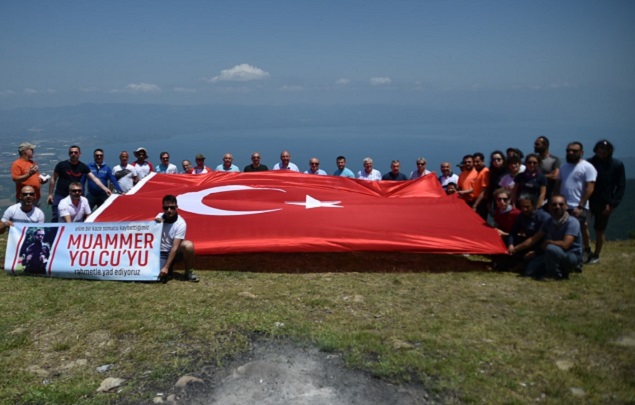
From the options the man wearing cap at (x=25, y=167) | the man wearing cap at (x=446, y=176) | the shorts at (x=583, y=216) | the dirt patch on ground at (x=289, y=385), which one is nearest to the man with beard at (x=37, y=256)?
the man wearing cap at (x=25, y=167)

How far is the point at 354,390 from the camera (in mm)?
4629

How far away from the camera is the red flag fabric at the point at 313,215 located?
342 inches

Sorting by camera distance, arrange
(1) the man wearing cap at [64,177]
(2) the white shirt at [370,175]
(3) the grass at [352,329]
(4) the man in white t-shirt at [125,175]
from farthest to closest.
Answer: (2) the white shirt at [370,175]
(4) the man in white t-shirt at [125,175]
(1) the man wearing cap at [64,177]
(3) the grass at [352,329]

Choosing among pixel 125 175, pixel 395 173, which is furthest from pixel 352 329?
pixel 125 175

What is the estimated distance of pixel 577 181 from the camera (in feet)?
29.1

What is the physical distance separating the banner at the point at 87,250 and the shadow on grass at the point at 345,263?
1259 millimetres

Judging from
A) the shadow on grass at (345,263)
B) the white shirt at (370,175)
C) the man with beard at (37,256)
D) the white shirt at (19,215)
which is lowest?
the shadow on grass at (345,263)

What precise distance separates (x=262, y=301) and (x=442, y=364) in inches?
120

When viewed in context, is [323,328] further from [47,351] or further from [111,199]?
[111,199]

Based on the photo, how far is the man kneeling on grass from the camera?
7.94 m

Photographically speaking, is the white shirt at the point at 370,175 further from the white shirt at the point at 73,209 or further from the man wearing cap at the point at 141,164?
the white shirt at the point at 73,209

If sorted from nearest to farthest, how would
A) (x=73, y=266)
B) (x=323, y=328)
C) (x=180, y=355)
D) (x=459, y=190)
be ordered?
1. (x=180, y=355)
2. (x=323, y=328)
3. (x=73, y=266)
4. (x=459, y=190)

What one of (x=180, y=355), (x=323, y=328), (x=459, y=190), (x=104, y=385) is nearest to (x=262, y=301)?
(x=323, y=328)

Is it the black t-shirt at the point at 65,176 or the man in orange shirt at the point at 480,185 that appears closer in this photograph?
the black t-shirt at the point at 65,176
